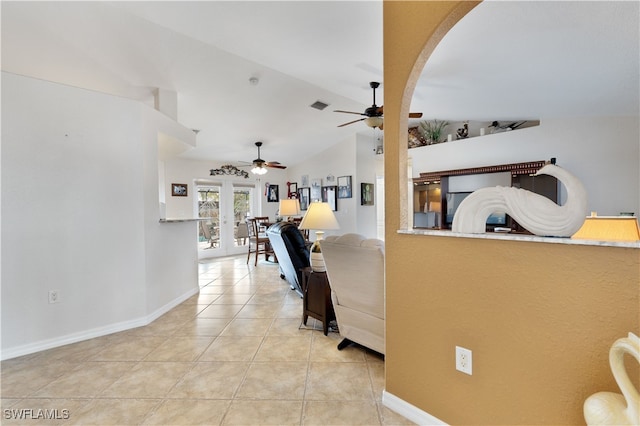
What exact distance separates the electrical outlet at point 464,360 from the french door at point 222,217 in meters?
6.36

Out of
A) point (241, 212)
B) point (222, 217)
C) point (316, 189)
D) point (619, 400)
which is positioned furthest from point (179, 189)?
point (619, 400)

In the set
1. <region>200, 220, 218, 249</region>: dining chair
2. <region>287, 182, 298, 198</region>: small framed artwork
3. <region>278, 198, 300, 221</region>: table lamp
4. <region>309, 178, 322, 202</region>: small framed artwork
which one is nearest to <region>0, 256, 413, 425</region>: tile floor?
<region>278, 198, 300, 221</region>: table lamp

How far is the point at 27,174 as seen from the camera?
7.52ft

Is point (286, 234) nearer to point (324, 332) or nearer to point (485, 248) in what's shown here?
point (324, 332)

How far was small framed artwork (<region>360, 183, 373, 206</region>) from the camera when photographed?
621 centimetres

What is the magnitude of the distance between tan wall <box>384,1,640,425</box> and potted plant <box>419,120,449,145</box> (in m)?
4.39

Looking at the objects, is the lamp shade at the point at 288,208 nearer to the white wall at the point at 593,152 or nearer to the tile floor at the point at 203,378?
the tile floor at the point at 203,378

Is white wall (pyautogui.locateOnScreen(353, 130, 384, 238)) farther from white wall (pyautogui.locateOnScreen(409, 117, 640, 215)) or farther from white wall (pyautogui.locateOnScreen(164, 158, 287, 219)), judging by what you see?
white wall (pyautogui.locateOnScreen(164, 158, 287, 219))

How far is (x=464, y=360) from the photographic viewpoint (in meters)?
1.32

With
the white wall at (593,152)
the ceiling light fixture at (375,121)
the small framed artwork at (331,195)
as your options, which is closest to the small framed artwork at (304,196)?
the small framed artwork at (331,195)

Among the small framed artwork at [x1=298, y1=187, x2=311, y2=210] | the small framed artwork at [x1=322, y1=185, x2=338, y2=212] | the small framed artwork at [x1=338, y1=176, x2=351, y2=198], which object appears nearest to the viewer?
the small framed artwork at [x1=338, y1=176, x2=351, y2=198]

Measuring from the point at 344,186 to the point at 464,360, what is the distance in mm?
5261

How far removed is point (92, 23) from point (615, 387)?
4.46 meters

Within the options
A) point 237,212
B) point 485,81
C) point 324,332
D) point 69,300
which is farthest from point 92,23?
point 237,212
